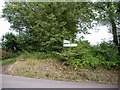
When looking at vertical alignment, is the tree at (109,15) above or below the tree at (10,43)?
above

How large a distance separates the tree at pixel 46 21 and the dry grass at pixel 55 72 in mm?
180

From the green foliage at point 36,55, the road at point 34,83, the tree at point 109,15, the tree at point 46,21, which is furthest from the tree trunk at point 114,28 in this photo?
the green foliage at point 36,55

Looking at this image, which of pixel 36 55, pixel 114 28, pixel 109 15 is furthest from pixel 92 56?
pixel 36 55

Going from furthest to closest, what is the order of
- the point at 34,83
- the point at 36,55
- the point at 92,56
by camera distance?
the point at 92,56
the point at 36,55
the point at 34,83

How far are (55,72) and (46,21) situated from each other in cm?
62

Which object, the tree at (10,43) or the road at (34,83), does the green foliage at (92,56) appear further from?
the tree at (10,43)

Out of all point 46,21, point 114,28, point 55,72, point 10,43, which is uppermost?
point 46,21

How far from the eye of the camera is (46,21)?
8.39 feet

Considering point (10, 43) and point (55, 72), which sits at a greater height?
point (10, 43)

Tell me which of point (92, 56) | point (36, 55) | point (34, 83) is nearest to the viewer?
point (34, 83)

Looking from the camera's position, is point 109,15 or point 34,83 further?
point 109,15

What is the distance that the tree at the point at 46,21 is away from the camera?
2.48 m

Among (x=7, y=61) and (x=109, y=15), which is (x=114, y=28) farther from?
(x=7, y=61)

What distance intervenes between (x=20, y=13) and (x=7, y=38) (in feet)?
1.07
